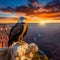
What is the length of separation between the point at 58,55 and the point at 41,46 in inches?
13.6

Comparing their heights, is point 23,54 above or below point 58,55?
above

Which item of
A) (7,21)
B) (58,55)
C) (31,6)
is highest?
(31,6)

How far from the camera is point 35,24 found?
4.30 meters

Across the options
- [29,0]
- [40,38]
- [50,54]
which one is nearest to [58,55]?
[50,54]

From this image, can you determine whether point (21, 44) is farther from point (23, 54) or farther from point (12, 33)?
point (12, 33)

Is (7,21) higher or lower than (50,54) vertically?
higher

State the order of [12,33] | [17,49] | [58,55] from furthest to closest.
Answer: [58,55]
[12,33]
[17,49]

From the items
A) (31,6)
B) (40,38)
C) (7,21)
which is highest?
(31,6)

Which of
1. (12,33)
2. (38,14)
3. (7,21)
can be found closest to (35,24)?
(38,14)

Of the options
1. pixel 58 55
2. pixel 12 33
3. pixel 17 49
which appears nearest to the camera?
pixel 17 49

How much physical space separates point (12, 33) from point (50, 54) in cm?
127

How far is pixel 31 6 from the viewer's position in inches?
172

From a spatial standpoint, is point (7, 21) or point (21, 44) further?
point (7, 21)

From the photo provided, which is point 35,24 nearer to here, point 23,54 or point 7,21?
point 7,21
